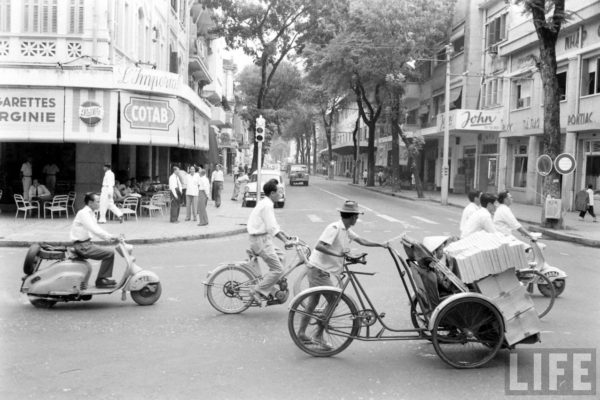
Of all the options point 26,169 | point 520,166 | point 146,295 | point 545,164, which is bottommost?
point 146,295

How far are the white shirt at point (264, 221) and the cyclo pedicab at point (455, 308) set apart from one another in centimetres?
182

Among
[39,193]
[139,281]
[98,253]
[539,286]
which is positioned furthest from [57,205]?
[539,286]

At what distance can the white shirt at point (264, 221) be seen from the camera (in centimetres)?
740

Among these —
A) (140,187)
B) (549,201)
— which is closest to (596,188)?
(549,201)

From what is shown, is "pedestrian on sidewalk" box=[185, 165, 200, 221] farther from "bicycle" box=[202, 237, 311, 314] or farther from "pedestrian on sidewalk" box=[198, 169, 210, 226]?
"bicycle" box=[202, 237, 311, 314]

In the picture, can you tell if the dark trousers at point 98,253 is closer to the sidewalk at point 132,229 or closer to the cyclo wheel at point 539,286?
the cyclo wheel at point 539,286

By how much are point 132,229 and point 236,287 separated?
9.31 metres

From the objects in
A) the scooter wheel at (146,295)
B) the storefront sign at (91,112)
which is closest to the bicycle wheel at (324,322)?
the scooter wheel at (146,295)

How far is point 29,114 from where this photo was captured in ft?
58.2

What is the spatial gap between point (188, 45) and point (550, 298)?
31606 mm

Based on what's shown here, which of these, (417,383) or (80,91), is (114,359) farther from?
(80,91)

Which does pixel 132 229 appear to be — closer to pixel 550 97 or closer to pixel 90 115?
pixel 90 115

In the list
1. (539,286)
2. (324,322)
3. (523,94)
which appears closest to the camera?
(324,322)

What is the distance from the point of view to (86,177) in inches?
749
